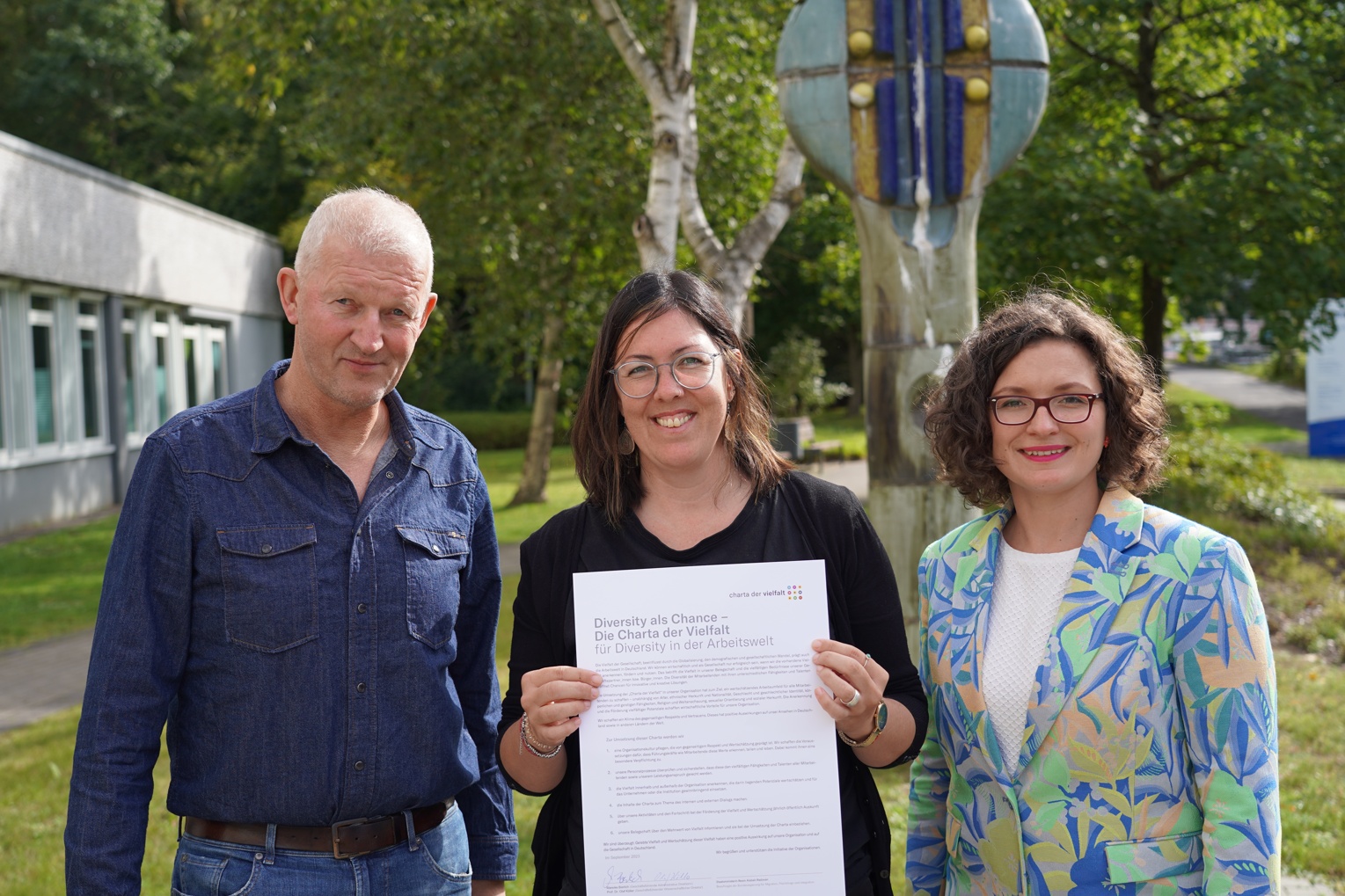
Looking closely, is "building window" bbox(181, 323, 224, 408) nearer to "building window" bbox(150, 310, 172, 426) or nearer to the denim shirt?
"building window" bbox(150, 310, 172, 426)

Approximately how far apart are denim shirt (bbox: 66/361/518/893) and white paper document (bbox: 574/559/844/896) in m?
0.48

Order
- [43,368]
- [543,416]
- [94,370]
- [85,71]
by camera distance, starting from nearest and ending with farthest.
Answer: [43,368] → [543,416] → [94,370] → [85,71]

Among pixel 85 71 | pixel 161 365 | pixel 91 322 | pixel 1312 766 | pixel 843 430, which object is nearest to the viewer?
pixel 1312 766

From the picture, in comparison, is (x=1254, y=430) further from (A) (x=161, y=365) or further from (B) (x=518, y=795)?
(B) (x=518, y=795)

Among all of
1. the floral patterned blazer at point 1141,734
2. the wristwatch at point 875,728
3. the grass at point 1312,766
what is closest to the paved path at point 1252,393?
the grass at point 1312,766

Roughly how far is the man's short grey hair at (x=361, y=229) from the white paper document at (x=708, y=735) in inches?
34.4

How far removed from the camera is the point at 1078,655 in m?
2.42

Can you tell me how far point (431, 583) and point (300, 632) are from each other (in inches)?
11.7

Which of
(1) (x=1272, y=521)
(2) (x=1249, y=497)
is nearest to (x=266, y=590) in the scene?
(1) (x=1272, y=521)

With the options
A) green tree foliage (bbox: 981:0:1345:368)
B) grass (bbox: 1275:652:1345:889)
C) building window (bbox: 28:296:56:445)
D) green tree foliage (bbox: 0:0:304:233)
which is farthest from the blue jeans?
green tree foliage (bbox: 0:0:304:233)

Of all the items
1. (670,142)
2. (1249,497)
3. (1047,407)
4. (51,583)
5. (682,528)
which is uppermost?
(670,142)

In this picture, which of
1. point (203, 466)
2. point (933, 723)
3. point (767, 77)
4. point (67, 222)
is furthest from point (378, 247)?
point (67, 222)

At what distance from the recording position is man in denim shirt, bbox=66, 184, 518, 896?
8.20ft

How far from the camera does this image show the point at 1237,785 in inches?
90.7
